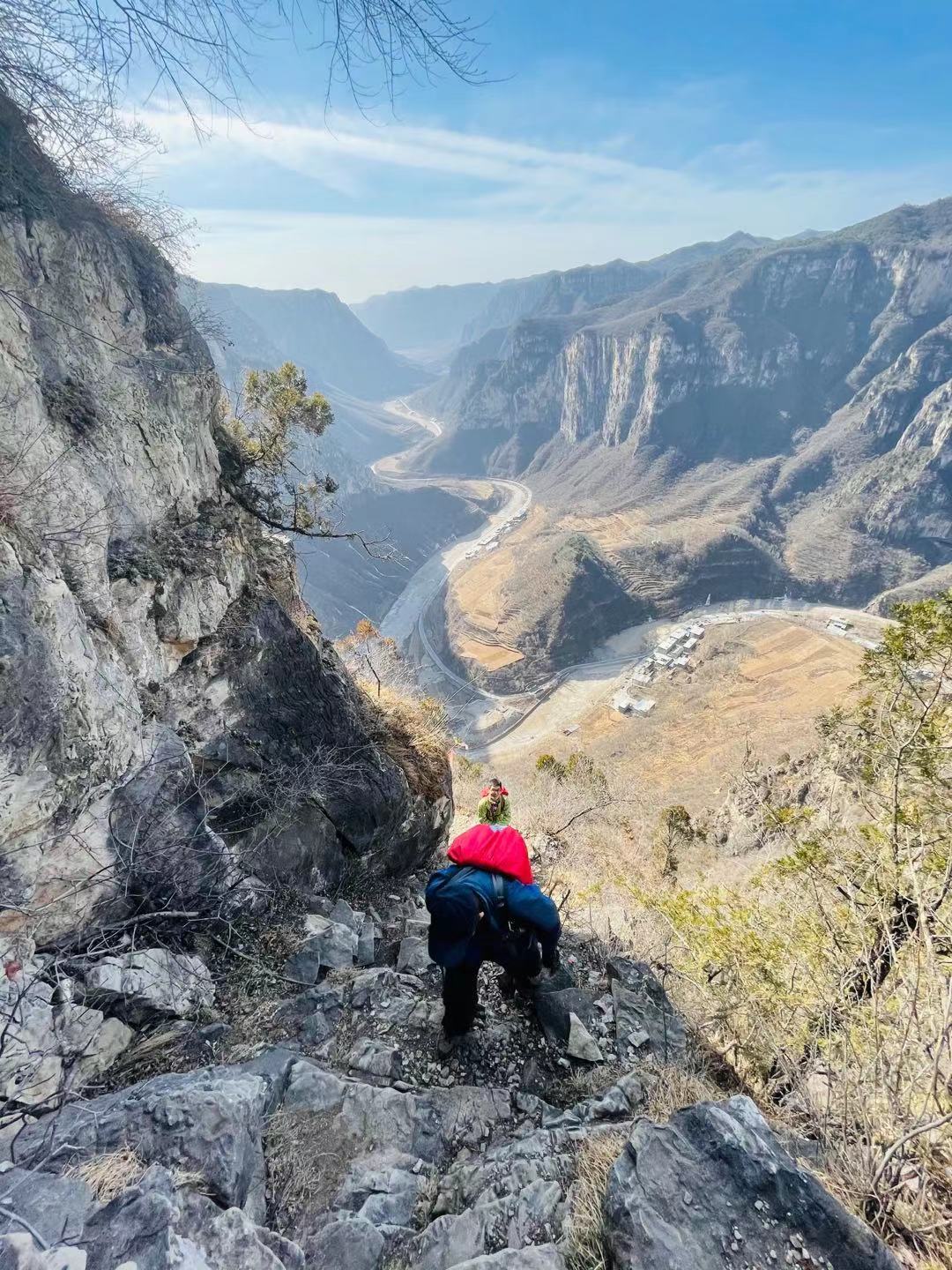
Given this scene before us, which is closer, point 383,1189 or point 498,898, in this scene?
point 383,1189

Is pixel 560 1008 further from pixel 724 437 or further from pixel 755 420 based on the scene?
pixel 755 420

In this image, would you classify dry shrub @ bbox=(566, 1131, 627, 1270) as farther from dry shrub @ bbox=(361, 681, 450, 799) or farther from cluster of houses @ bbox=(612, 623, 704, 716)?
cluster of houses @ bbox=(612, 623, 704, 716)

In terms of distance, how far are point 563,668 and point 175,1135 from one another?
219 feet

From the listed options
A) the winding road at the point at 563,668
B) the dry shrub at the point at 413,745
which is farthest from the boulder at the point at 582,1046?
the winding road at the point at 563,668

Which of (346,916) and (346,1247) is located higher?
(346,1247)

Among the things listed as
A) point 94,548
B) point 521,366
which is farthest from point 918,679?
point 521,366

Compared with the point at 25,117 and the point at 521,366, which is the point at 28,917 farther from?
the point at 521,366

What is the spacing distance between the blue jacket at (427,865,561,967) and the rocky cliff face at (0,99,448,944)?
84.9 inches

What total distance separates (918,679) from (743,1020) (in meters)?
3.70

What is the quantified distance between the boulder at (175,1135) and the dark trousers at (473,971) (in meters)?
1.40

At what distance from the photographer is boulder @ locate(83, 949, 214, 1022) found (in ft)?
11.9

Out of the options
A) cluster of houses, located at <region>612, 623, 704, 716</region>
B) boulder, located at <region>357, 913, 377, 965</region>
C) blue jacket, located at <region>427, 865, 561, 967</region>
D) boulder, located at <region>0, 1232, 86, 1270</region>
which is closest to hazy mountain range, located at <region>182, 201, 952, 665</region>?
cluster of houses, located at <region>612, 623, 704, 716</region>

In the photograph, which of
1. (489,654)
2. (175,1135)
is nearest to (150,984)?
(175,1135)

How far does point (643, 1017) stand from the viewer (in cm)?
481
